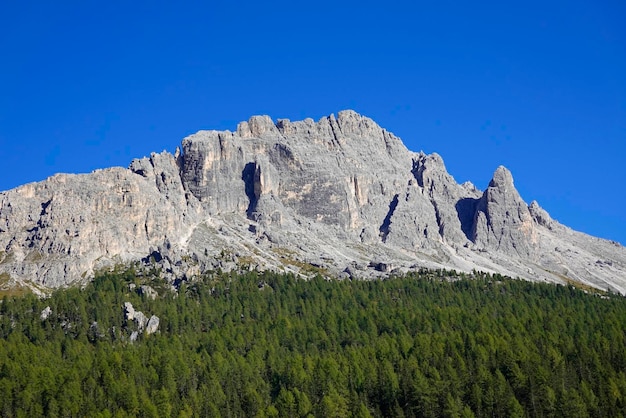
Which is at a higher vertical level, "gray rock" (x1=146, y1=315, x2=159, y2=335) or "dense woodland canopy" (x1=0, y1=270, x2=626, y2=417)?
"gray rock" (x1=146, y1=315, x2=159, y2=335)

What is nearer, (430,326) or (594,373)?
(594,373)

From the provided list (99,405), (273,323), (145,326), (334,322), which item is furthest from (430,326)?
(99,405)

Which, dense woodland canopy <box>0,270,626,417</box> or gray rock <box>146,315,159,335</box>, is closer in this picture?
dense woodland canopy <box>0,270,626,417</box>

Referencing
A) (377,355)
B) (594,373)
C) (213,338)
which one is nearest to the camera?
(594,373)

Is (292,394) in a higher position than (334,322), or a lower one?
lower

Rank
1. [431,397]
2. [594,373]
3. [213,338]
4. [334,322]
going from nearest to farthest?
[431,397] < [594,373] < [213,338] < [334,322]

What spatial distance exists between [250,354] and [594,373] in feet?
210

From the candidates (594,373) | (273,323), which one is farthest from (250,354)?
Answer: (594,373)

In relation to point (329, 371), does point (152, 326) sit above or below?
above

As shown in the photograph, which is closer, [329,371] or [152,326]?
[329,371]

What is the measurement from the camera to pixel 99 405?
140m

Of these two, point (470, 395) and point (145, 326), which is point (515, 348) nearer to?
point (470, 395)

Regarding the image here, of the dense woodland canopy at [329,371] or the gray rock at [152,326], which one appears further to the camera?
the gray rock at [152,326]

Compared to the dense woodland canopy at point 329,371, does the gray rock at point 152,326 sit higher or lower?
higher
